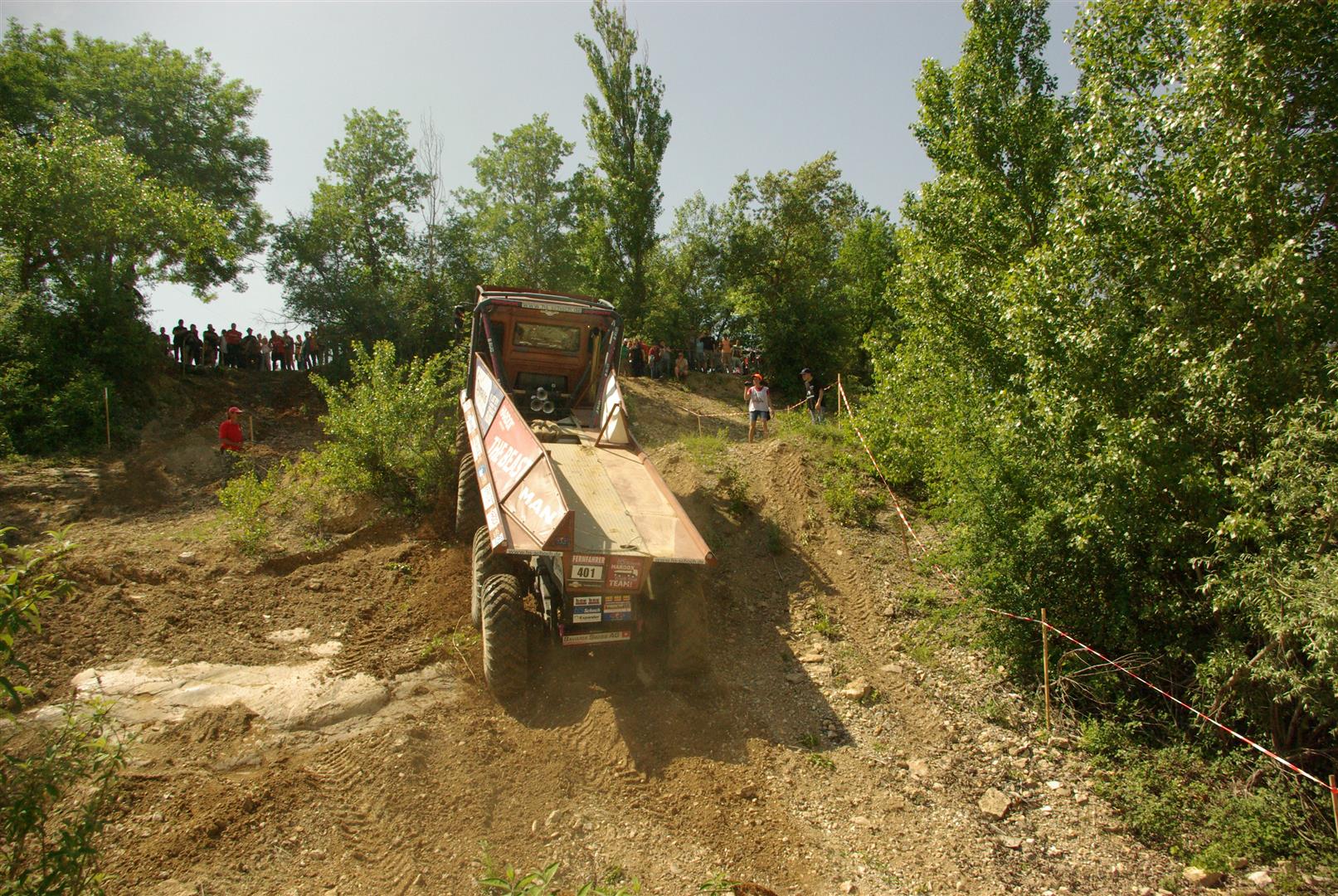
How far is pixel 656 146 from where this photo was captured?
2166cm

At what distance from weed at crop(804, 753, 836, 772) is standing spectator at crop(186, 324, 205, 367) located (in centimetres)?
1825

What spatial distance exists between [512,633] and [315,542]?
467 centimetres

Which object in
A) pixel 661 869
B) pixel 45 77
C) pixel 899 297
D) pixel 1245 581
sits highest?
pixel 45 77

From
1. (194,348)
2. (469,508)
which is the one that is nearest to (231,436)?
(469,508)

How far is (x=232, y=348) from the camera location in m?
19.3

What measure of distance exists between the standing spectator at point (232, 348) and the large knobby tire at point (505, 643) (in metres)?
16.3

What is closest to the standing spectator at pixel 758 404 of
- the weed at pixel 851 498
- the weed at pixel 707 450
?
the weed at pixel 707 450

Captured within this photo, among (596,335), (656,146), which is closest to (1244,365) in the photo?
(596,335)

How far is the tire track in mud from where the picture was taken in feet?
15.7

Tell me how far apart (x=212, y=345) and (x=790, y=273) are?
16318 mm

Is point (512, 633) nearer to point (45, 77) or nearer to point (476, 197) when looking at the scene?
point (45, 77)

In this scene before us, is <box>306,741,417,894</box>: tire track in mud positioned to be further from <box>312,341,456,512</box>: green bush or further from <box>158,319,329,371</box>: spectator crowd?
<box>158,319,329,371</box>: spectator crowd

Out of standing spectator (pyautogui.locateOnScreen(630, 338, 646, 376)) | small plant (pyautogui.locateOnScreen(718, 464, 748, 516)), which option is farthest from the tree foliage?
standing spectator (pyautogui.locateOnScreen(630, 338, 646, 376))

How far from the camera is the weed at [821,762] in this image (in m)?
6.11
